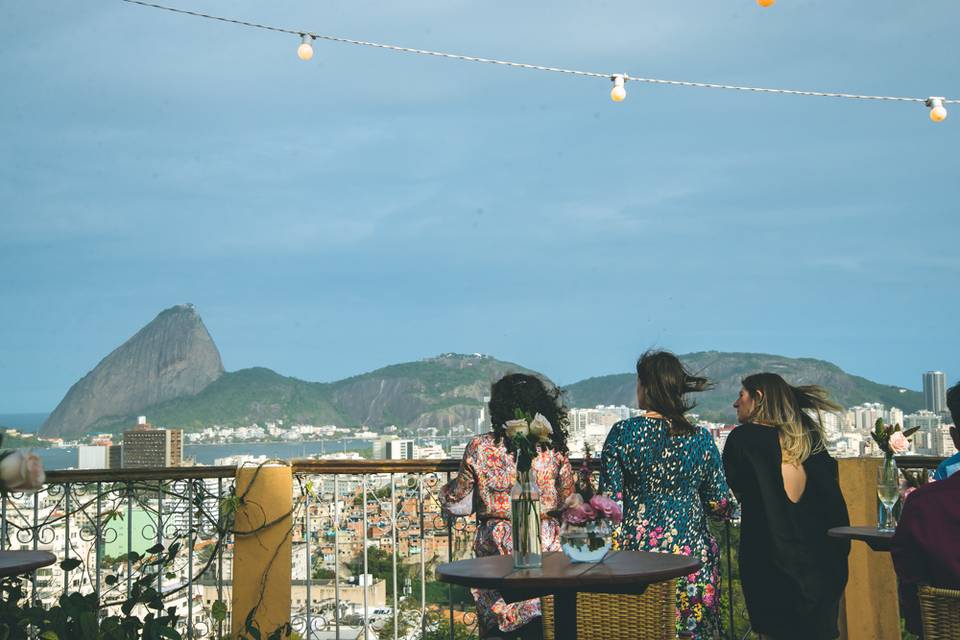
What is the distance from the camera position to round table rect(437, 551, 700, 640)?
8.92 feet

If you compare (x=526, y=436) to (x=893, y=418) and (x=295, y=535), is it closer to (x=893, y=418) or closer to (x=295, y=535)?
(x=295, y=535)

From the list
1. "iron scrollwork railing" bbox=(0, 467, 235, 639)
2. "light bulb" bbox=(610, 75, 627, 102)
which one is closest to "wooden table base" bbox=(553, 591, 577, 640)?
"iron scrollwork railing" bbox=(0, 467, 235, 639)

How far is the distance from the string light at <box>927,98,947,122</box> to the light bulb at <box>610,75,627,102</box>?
213cm

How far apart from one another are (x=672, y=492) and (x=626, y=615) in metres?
0.74

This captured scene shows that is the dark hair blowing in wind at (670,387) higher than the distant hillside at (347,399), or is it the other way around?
the distant hillside at (347,399)

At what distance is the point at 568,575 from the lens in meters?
2.77

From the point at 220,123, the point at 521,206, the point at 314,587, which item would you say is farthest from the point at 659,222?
the point at 314,587

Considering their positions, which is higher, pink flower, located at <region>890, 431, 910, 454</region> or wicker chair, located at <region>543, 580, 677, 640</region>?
pink flower, located at <region>890, 431, 910, 454</region>

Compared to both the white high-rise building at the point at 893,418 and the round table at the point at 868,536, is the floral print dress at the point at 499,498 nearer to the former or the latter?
the round table at the point at 868,536

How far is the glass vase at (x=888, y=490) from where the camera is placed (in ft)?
12.4

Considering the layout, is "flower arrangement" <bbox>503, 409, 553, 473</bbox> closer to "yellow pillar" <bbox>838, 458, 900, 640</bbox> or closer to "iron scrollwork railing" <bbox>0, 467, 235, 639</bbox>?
"iron scrollwork railing" <bbox>0, 467, 235, 639</bbox>

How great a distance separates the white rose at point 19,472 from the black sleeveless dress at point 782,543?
2509 mm

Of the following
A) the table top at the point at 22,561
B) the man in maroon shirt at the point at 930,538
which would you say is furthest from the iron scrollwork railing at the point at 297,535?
the man in maroon shirt at the point at 930,538

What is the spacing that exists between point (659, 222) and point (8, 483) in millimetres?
54711
